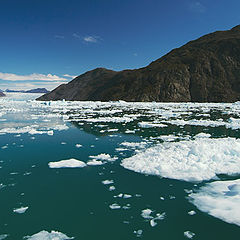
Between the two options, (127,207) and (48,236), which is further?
(127,207)

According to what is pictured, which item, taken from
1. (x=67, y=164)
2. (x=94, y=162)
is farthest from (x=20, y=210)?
(x=94, y=162)

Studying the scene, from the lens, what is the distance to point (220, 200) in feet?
17.3

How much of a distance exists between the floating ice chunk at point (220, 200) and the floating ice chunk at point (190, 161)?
2.49 ft

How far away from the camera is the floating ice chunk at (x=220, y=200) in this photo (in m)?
4.70

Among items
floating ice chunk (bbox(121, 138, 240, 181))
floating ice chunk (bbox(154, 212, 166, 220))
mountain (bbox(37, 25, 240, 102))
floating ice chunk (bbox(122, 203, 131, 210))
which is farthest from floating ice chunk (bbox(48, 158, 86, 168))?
mountain (bbox(37, 25, 240, 102))

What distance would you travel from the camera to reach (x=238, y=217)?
4570 millimetres

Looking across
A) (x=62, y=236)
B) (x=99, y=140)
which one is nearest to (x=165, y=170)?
(x=62, y=236)

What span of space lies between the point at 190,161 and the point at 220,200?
2.48 m

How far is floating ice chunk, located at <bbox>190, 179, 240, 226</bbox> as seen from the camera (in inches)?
185

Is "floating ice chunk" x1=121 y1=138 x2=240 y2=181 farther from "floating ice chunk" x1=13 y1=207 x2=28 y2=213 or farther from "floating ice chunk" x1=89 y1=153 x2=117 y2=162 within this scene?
"floating ice chunk" x1=13 y1=207 x2=28 y2=213

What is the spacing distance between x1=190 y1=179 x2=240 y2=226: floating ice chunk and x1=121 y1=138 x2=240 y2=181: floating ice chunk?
0.76 meters

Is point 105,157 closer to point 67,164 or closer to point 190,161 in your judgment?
point 67,164

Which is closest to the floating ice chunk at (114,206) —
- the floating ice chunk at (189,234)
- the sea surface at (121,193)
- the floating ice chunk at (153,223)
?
the sea surface at (121,193)

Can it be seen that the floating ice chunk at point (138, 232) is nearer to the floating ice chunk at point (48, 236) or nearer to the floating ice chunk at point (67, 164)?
the floating ice chunk at point (48, 236)
